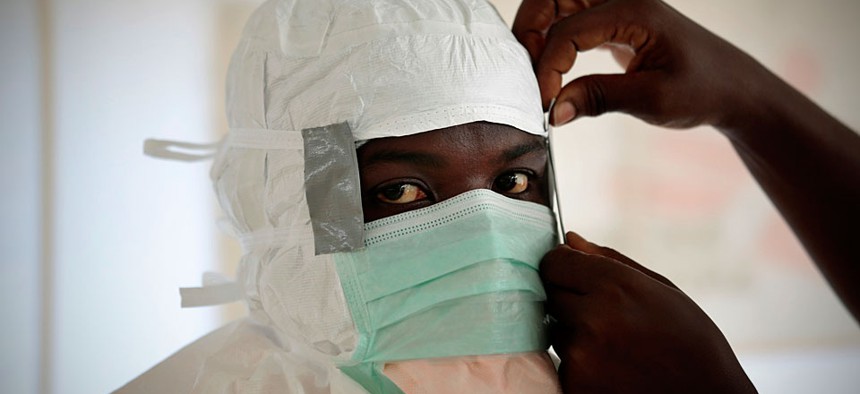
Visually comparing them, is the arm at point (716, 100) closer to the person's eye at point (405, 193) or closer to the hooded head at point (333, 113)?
the hooded head at point (333, 113)

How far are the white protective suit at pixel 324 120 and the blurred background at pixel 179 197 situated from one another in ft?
1.38

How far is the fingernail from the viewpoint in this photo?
1.23m

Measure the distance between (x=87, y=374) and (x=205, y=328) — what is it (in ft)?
1.76

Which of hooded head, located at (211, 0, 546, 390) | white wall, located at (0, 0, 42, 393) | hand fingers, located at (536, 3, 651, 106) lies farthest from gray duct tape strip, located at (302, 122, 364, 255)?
white wall, located at (0, 0, 42, 393)

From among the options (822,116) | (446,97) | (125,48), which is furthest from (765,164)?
(125,48)

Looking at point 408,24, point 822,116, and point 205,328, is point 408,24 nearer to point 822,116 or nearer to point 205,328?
point 822,116

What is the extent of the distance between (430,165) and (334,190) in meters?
0.14

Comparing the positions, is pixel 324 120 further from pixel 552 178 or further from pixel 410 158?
pixel 552 178

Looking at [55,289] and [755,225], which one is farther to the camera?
[755,225]

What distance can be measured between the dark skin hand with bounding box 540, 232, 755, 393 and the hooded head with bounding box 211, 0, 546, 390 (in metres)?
0.23

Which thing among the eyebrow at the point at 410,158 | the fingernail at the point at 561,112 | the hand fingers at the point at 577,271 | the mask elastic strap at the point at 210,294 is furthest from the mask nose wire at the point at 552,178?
the mask elastic strap at the point at 210,294

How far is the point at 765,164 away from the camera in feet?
4.54

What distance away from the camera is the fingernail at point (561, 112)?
48.4 inches

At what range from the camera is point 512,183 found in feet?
3.69
